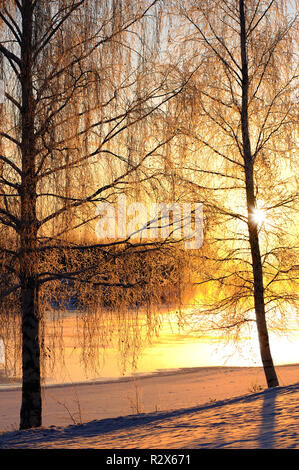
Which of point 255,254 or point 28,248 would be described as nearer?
point 28,248

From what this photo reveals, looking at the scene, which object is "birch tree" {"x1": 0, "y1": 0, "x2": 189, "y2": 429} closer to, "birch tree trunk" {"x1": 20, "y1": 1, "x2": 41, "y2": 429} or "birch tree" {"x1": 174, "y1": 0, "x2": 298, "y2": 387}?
"birch tree trunk" {"x1": 20, "y1": 1, "x2": 41, "y2": 429}

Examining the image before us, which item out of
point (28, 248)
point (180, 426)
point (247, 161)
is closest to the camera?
point (180, 426)

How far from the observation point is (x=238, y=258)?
37.8 feet

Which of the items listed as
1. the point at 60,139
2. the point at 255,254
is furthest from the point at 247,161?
the point at 60,139

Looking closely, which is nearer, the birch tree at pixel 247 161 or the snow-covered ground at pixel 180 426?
the snow-covered ground at pixel 180 426

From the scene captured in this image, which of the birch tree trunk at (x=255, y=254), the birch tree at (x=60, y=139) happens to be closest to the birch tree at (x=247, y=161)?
the birch tree trunk at (x=255, y=254)

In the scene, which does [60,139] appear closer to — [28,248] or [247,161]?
[28,248]

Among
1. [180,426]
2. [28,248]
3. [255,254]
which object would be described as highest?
[255,254]

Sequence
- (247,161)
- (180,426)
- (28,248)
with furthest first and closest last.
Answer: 1. (247,161)
2. (28,248)
3. (180,426)

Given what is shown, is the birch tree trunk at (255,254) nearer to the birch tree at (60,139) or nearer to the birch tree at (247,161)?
the birch tree at (247,161)

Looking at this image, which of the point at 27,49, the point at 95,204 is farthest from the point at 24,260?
the point at 27,49

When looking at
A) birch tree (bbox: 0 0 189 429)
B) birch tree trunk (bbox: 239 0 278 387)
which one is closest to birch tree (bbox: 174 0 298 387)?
birch tree trunk (bbox: 239 0 278 387)

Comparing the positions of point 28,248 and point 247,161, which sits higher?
point 247,161

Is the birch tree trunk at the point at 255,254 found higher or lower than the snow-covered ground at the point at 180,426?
higher
